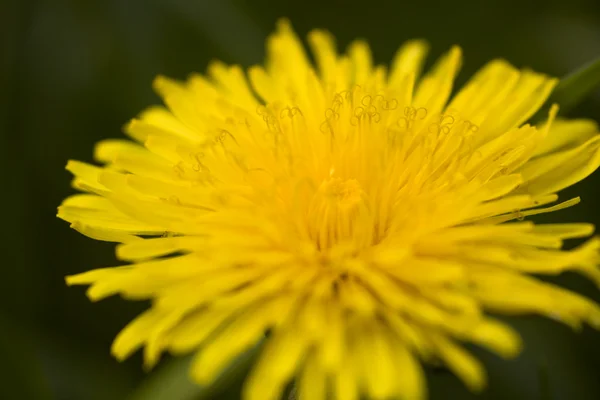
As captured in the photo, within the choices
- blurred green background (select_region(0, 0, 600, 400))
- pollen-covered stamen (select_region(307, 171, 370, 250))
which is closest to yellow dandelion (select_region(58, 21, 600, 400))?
pollen-covered stamen (select_region(307, 171, 370, 250))

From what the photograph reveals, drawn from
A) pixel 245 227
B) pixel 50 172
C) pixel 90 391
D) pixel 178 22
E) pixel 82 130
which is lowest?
pixel 90 391

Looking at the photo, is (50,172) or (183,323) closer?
(183,323)

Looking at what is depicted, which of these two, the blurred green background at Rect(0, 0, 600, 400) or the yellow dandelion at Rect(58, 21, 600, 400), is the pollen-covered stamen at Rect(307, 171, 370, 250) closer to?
the yellow dandelion at Rect(58, 21, 600, 400)

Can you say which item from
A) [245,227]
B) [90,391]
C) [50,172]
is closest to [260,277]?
[245,227]

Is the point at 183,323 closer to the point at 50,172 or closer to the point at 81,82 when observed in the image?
the point at 50,172

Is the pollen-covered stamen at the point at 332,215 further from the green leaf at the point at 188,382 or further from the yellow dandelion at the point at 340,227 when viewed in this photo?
the green leaf at the point at 188,382
